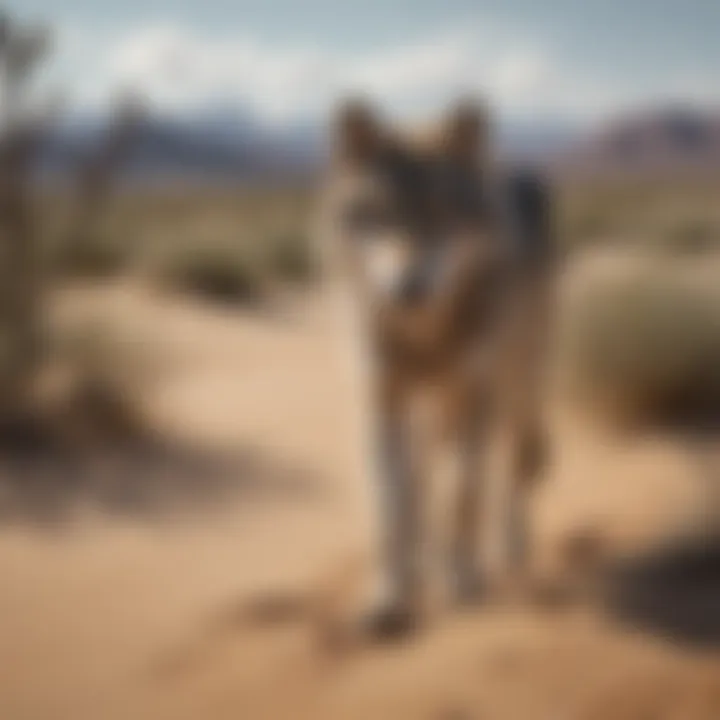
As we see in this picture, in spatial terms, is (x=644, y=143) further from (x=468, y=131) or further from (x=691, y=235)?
(x=691, y=235)

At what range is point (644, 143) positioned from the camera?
2258mm

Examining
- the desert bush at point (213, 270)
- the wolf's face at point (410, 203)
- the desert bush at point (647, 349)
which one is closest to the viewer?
the wolf's face at point (410, 203)

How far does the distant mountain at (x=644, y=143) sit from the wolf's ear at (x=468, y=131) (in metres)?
0.24

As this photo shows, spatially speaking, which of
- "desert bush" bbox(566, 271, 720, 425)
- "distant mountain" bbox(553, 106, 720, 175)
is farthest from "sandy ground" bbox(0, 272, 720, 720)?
"distant mountain" bbox(553, 106, 720, 175)

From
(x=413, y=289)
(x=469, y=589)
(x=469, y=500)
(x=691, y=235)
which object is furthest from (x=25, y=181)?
(x=691, y=235)

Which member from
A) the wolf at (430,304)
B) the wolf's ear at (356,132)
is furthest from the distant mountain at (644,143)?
the wolf's ear at (356,132)

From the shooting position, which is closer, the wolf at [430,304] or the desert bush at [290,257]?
the wolf at [430,304]

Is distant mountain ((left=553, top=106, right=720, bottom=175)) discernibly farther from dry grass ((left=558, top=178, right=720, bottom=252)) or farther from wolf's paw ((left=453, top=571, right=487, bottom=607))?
wolf's paw ((left=453, top=571, right=487, bottom=607))

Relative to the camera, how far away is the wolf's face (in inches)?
79.4

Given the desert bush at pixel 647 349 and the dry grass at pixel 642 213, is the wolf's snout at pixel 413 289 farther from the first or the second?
the desert bush at pixel 647 349

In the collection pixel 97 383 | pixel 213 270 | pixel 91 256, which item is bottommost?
pixel 97 383

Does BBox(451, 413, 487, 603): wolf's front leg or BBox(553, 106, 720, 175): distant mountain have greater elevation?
BBox(553, 106, 720, 175): distant mountain

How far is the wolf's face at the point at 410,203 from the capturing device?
2.02 metres

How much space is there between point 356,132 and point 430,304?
36 cm
